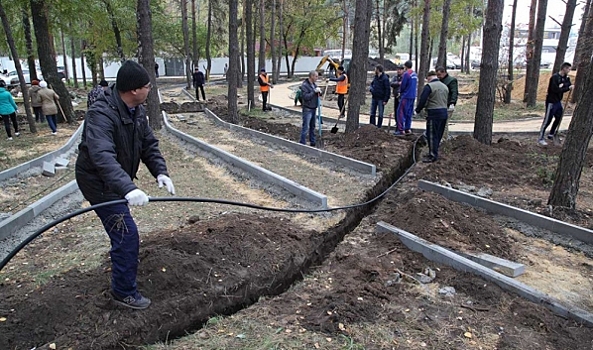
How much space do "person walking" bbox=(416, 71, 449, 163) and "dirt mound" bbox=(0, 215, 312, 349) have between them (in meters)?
4.36

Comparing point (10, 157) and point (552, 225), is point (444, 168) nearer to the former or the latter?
point (552, 225)

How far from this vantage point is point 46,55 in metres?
14.5

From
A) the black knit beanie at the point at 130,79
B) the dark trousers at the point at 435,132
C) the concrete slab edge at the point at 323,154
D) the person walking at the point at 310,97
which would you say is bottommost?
the concrete slab edge at the point at 323,154

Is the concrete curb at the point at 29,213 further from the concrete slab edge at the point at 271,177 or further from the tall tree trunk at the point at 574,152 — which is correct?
the tall tree trunk at the point at 574,152

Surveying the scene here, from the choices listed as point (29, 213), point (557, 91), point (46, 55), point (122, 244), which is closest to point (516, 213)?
point (122, 244)

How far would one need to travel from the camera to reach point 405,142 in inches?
411

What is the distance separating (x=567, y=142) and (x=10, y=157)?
11.0 meters

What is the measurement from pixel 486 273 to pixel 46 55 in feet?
51.4

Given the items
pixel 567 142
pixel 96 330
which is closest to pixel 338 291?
pixel 96 330

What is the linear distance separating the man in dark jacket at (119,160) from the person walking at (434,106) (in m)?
5.88

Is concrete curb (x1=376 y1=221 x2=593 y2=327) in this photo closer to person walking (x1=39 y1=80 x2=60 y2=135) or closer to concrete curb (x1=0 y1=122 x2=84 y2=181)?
concrete curb (x1=0 y1=122 x2=84 y2=181)

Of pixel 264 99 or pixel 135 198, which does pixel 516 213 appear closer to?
pixel 135 198

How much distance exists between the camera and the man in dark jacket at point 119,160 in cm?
296

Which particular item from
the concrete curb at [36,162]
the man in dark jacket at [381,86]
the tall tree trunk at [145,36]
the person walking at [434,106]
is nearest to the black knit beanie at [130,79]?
the concrete curb at [36,162]
